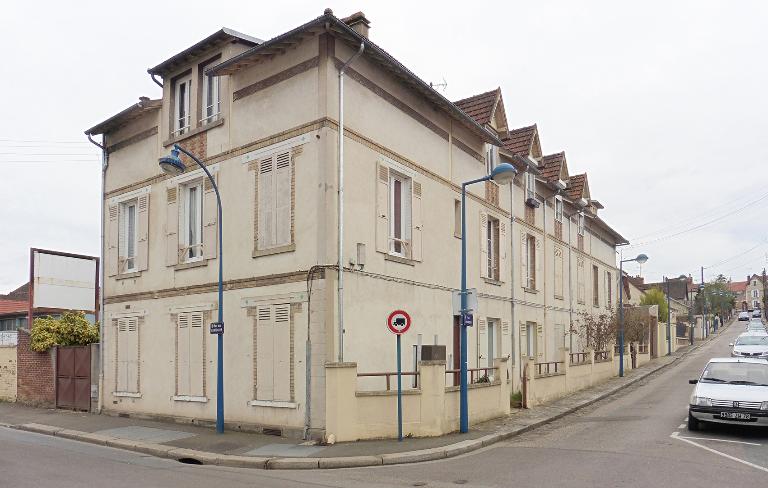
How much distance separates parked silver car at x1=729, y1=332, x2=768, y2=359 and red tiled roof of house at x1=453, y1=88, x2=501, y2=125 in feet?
57.2

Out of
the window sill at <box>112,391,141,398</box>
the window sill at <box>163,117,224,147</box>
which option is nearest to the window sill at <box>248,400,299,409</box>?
the window sill at <box>112,391,141,398</box>

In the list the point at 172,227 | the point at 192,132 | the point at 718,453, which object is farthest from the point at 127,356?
the point at 718,453

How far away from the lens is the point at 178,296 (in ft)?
56.7

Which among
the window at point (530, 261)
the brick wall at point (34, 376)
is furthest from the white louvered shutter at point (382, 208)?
the brick wall at point (34, 376)

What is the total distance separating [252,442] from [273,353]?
1882 millimetres

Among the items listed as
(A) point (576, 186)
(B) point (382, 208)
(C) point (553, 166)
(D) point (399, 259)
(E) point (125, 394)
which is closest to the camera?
(B) point (382, 208)

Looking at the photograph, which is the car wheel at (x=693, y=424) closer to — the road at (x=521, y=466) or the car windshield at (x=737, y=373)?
the road at (x=521, y=466)

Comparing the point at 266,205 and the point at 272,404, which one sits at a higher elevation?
the point at 266,205

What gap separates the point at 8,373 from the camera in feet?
74.1

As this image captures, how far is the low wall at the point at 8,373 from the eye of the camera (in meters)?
22.4

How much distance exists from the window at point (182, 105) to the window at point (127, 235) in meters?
2.99

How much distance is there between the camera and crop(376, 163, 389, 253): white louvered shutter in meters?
15.4

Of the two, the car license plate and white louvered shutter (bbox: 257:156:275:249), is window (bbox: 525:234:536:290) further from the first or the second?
white louvered shutter (bbox: 257:156:275:249)

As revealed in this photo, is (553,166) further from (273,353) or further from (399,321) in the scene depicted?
(273,353)
